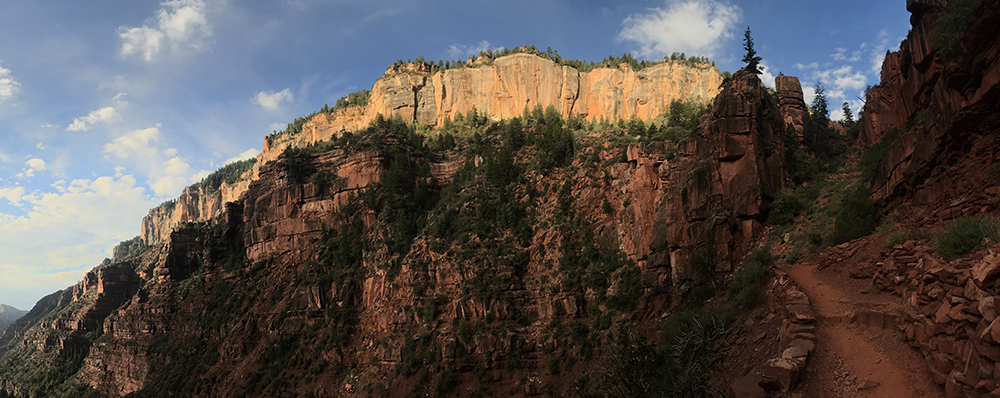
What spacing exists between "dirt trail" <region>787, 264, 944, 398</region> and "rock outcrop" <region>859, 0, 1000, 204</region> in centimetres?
591

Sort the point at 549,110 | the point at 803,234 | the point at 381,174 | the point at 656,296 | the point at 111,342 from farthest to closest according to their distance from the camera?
the point at 549,110 < the point at 111,342 < the point at 381,174 < the point at 656,296 < the point at 803,234

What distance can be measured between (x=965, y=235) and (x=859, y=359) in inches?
176

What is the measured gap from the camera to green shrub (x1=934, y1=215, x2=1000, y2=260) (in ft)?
41.7

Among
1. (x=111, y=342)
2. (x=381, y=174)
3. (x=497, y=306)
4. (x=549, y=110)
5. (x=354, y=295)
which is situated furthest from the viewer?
(x=549, y=110)

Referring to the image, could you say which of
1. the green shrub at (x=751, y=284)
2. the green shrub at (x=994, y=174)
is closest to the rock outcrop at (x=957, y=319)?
the green shrub at (x=994, y=174)

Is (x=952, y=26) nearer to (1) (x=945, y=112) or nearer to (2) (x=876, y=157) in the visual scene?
(1) (x=945, y=112)

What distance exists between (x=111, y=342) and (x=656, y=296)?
309 feet

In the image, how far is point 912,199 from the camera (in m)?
19.5

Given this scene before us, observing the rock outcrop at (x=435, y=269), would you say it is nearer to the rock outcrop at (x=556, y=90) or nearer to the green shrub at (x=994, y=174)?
the green shrub at (x=994, y=174)

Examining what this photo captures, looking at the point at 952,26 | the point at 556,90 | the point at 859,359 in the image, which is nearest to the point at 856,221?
the point at 952,26

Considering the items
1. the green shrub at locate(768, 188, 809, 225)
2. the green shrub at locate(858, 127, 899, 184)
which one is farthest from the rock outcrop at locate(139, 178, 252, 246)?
the green shrub at locate(858, 127, 899, 184)

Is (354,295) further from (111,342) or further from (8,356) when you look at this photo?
(8,356)

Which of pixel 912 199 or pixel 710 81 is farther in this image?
pixel 710 81

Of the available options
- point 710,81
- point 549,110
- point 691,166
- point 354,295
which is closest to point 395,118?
point 549,110
